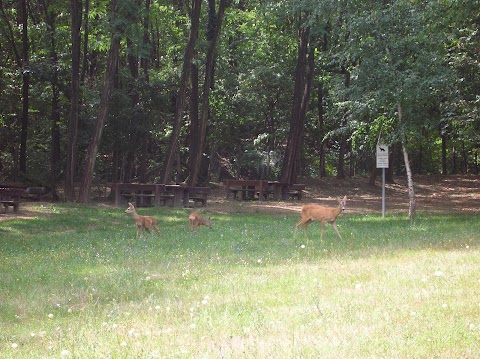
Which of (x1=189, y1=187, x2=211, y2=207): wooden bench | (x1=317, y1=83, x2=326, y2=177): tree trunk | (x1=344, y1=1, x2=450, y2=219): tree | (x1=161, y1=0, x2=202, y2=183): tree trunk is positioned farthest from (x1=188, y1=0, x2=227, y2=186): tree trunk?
(x1=317, y1=83, x2=326, y2=177): tree trunk

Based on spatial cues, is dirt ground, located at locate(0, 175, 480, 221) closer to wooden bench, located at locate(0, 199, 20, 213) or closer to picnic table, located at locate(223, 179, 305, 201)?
wooden bench, located at locate(0, 199, 20, 213)

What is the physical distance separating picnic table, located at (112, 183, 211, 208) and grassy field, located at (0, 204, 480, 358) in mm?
11002

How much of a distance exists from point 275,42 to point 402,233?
85.9ft

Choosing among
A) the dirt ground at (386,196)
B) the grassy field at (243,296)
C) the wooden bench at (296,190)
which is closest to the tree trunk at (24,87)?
the dirt ground at (386,196)

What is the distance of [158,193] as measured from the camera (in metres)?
28.6

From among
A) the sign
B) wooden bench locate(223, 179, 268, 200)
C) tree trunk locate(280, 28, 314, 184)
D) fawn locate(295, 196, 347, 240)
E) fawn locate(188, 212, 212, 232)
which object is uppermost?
tree trunk locate(280, 28, 314, 184)

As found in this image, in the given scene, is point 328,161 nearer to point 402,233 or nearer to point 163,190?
point 163,190

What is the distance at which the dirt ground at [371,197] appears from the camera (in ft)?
93.9

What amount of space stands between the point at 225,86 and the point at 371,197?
10.8 metres

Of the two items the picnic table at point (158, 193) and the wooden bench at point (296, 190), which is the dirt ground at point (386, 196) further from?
the picnic table at point (158, 193)

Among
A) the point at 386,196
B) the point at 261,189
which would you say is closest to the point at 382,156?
the point at 261,189

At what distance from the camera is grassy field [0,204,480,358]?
6.56 metres

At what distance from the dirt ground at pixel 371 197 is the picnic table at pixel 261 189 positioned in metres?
0.74

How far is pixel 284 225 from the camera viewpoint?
68.3 feet
